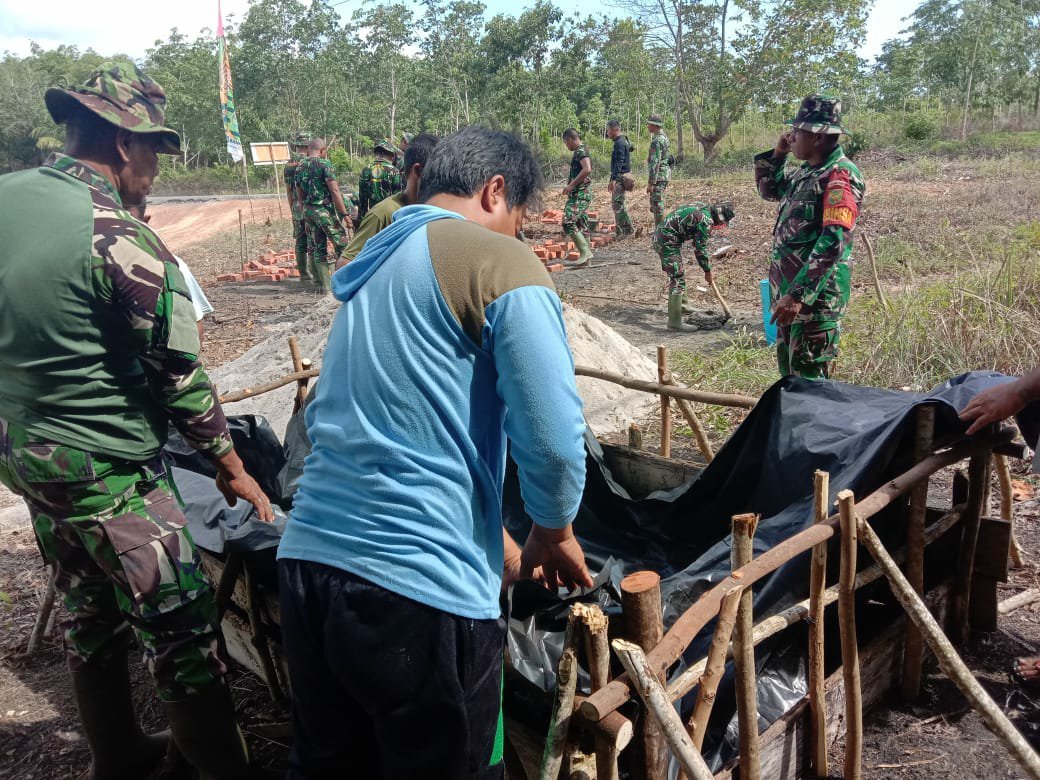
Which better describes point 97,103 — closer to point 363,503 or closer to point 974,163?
point 363,503

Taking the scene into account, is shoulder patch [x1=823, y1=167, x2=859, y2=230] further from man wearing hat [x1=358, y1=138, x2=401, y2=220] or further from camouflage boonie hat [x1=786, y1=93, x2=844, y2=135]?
man wearing hat [x1=358, y1=138, x2=401, y2=220]

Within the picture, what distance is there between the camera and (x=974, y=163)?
16.6 m

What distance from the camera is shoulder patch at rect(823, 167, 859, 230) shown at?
12.1 ft

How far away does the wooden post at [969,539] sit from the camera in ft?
7.78

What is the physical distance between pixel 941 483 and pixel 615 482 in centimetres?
200

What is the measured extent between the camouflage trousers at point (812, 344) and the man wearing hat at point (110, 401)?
2.86 meters

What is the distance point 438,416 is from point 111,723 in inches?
69.1

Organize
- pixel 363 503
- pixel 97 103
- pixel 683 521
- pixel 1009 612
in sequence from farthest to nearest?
pixel 683 521
pixel 1009 612
pixel 97 103
pixel 363 503

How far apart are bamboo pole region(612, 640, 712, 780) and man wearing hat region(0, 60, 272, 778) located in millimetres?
1262

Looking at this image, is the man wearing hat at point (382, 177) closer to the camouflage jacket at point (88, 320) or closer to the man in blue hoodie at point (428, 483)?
the camouflage jacket at point (88, 320)

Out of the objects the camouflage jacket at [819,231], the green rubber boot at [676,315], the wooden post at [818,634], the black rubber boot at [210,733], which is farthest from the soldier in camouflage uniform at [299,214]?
the wooden post at [818,634]

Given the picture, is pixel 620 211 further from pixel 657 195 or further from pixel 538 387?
pixel 538 387

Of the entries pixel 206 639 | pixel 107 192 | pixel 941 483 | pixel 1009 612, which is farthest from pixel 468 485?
pixel 941 483

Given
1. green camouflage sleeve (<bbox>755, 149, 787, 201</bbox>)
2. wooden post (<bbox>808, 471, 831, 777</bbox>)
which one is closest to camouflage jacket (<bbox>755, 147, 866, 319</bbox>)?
green camouflage sleeve (<bbox>755, 149, 787, 201</bbox>)
